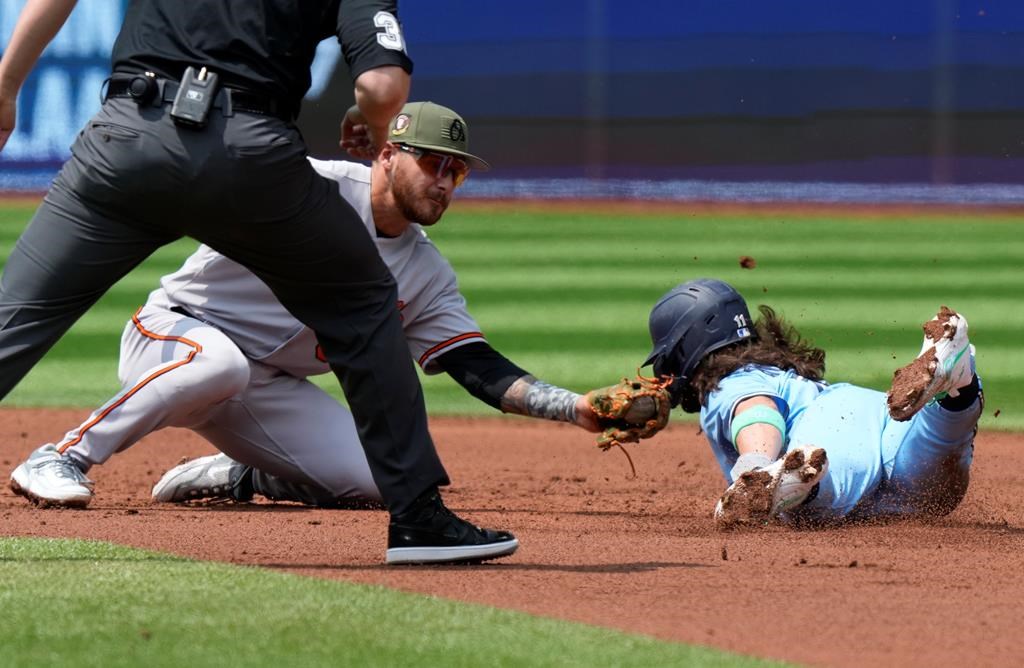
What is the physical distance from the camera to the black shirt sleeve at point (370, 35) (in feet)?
10.5

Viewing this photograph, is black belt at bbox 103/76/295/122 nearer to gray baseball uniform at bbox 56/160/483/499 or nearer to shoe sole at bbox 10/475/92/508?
gray baseball uniform at bbox 56/160/483/499

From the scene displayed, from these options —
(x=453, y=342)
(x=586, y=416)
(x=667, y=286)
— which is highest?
(x=453, y=342)

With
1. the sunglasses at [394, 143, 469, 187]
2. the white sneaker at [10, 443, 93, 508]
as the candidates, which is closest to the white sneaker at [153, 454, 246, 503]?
the white sneaker at [10, 443, 93, 508]

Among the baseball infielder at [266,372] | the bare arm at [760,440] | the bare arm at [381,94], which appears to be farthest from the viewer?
the baseball infielder at [266,372]

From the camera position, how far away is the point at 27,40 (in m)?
3.27

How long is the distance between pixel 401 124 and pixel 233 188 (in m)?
1.16

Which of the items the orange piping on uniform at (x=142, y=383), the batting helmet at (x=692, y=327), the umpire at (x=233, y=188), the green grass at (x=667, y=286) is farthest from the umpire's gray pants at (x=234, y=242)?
the green grass at (x=667, y=286)

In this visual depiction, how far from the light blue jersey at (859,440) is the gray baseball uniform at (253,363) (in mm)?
857

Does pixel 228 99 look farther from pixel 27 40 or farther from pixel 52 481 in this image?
pixel 52 481

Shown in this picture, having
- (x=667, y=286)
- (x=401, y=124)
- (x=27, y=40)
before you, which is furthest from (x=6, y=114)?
(x=667, y=286)

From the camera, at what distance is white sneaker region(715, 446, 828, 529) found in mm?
4016

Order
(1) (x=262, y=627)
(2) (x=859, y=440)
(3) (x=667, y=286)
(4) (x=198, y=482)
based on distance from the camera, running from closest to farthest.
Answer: (1) (x=262, y=627) < (2) (x=859, y=440) < (4) (x=198, y=482) < (3) (x=667, y=286)

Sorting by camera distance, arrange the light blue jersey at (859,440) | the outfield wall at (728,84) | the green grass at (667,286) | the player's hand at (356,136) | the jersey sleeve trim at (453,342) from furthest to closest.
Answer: the outfield wall at (728,84), the green grass at (667,286), the jersey sleeve trim at (453,342), the light blue jersey at (859,440), the player's hand at (356,136)

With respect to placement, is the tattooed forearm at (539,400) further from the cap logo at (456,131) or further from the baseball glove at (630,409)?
the cap logo at (456,131)
